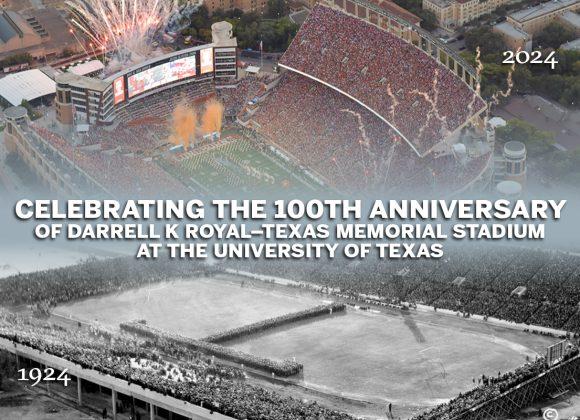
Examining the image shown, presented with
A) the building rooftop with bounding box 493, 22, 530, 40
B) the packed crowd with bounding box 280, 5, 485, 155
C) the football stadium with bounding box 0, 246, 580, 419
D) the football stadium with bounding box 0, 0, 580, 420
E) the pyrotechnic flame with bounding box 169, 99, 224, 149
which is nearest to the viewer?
the football stadium with bounding box 0, 246, 580, 419

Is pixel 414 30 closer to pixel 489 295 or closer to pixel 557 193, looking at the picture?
pixel 557 193

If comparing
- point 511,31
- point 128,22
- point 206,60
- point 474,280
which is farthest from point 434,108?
point 128,22

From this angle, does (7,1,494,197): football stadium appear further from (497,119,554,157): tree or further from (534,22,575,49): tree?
(534,22,575,49): tree

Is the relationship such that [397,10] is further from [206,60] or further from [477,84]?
[477,84]

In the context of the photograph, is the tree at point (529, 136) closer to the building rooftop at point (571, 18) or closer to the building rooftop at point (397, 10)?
the building rooftop at point (397, 10)

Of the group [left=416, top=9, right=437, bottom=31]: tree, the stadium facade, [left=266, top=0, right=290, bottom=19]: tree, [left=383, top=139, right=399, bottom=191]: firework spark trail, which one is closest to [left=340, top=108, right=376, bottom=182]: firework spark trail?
[left=383, top=139, right=399, bottom=191]: firework spark trail

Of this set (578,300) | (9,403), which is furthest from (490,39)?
(9,403)

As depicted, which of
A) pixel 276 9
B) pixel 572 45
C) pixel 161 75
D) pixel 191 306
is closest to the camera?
pixel 191 306
